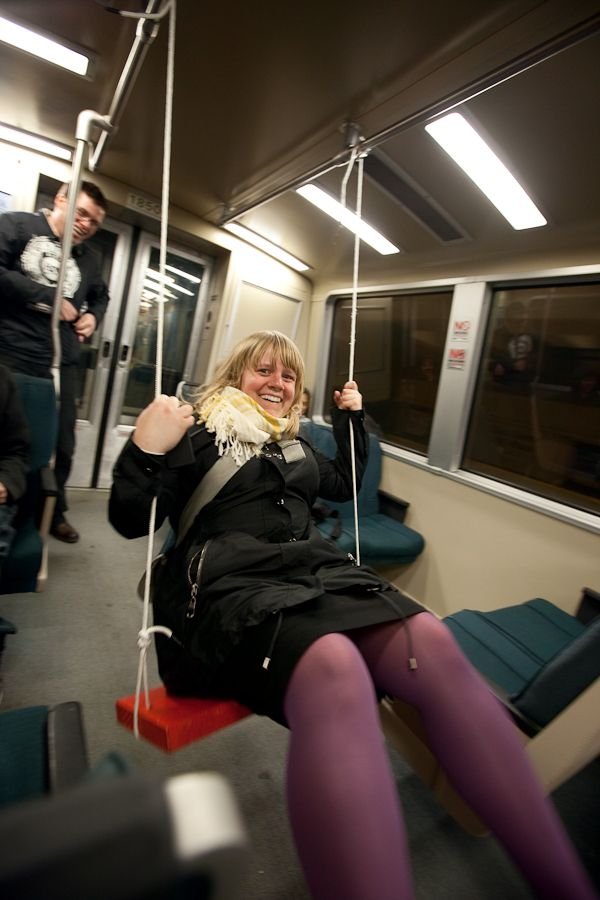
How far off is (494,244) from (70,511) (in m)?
3.54

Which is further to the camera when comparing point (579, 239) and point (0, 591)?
point (579, 239)

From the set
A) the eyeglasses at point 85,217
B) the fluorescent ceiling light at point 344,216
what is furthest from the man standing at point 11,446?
the fluorescent ceiling light at point 344,216

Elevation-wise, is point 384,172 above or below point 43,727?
above

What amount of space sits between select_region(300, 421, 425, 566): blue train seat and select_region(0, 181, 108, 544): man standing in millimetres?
1523

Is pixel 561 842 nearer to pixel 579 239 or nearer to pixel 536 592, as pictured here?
pixel 536 592

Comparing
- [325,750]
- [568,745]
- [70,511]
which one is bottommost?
[70,511]

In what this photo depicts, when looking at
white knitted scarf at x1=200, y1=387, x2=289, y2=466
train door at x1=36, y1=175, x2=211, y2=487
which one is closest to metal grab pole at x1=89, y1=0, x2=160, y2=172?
white knitted scarf at x1=200, y1=387, x2=289, y2=466

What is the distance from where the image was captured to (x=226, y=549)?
1.17 m

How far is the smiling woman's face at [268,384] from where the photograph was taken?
60.1 inches

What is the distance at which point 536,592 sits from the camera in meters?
2.48

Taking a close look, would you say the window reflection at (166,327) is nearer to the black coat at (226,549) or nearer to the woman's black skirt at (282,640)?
the black coat at (226,549)

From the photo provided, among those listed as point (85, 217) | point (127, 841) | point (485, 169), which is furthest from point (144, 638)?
point (485, 169)

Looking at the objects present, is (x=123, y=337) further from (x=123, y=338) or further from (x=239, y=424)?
(x=239, y=424)

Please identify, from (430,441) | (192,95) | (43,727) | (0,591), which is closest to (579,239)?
(430,441)
